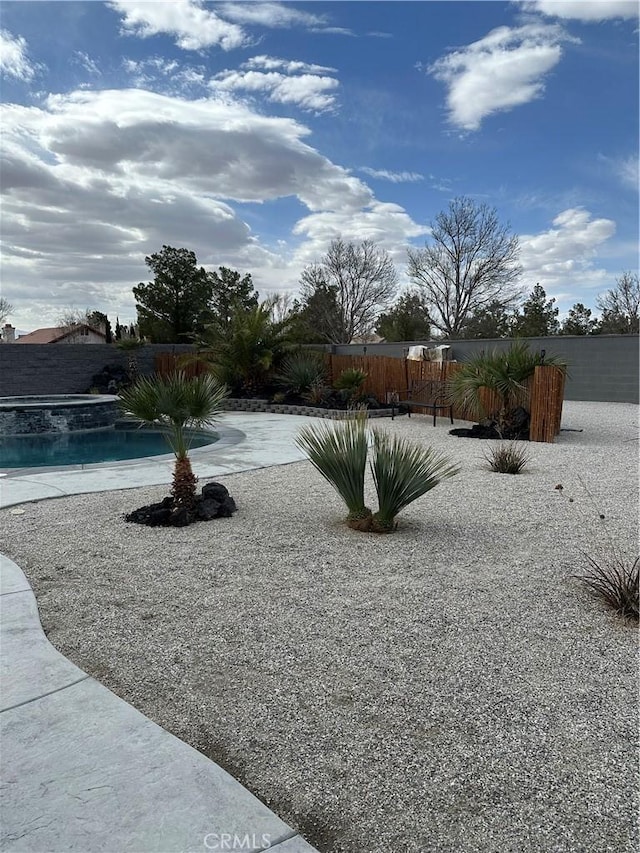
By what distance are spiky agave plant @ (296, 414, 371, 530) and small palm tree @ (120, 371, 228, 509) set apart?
3.38 feet

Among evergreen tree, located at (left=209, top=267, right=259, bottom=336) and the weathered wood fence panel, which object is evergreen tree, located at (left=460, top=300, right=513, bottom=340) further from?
the weathered wood fence panel

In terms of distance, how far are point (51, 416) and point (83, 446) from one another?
8.36 feet

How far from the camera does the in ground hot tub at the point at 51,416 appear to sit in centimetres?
1324

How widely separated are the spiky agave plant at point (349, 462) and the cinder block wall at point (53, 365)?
1692cm

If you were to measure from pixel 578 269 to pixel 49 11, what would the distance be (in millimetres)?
26595

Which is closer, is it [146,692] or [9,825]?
[9,825]

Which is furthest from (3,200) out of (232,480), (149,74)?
(232,480)

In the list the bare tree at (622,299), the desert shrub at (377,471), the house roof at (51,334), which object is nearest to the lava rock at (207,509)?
the desert shrub at (377,471)

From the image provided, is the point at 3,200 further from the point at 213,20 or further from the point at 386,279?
the point at 386,279

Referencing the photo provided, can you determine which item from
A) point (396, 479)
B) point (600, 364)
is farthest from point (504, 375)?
point (600, 364)

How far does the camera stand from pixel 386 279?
4078 cm

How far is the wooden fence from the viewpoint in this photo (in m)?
9.80

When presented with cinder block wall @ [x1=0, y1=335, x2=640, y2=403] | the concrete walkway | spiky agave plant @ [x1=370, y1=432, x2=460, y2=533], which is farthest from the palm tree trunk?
cinder block wall @ [x1=0, y1=335, x2=640, y2=403]

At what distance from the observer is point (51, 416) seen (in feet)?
44.2
